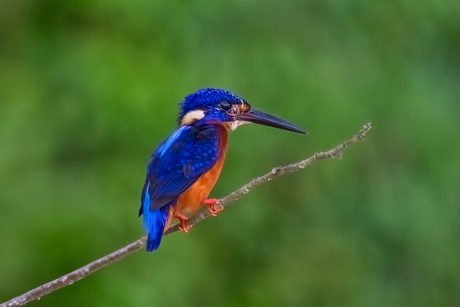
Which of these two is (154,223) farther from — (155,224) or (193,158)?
(193,158)

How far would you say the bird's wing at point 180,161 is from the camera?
→ 105cm

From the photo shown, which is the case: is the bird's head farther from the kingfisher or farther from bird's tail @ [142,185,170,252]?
bird's tail @ [142,185,170,252]

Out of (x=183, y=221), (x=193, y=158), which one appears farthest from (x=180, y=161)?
(x=183, y=221)

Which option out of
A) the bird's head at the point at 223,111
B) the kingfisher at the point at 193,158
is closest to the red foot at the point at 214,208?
the kingfisher at the point at 193,158

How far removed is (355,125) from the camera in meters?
2.67

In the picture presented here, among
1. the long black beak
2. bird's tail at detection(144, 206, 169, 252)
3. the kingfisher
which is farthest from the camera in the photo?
the long black beak

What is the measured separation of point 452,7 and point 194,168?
2.67 m

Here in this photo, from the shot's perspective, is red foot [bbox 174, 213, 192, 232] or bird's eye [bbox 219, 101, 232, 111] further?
bird's eye [bbox 219, 101, 232, 111]

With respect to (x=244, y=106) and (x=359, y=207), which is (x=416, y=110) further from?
(x=244, y=106)

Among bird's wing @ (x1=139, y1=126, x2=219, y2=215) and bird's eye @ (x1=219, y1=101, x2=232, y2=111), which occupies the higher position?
bird's eye @ (x1=219, y1=101, x2=232, y2=111)

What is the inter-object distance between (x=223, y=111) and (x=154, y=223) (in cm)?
36

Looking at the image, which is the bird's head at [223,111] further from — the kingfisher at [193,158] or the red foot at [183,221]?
the red foot at [183,221]

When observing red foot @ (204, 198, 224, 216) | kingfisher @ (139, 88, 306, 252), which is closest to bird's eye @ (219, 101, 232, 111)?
kingfisher @ (139, 88, 306, 252)

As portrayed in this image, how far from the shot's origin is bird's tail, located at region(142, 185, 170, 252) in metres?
0.91
